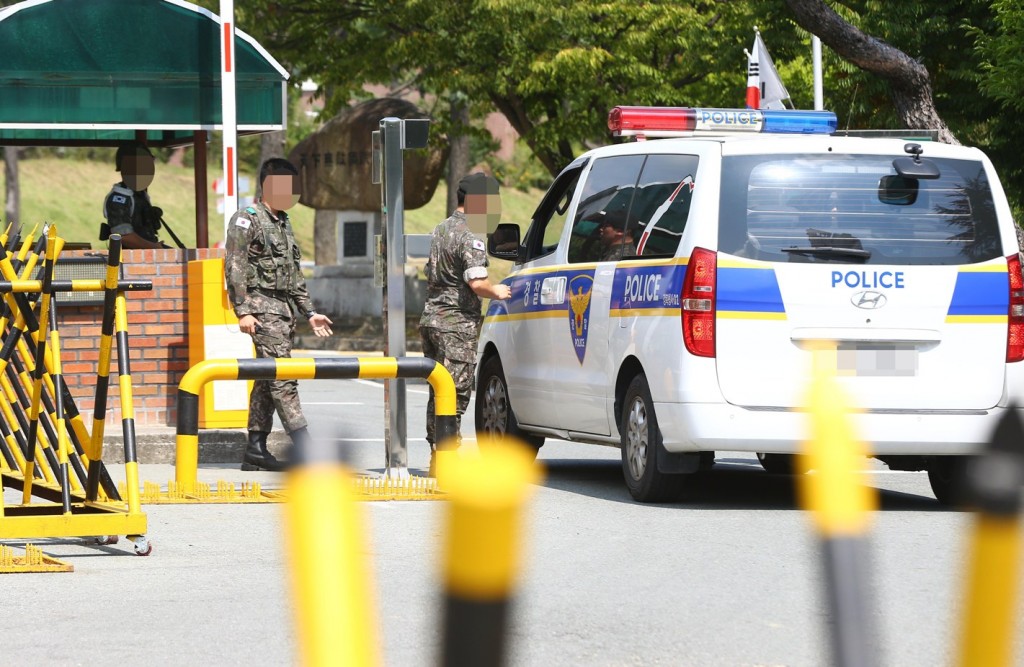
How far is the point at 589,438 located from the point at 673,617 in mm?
Answer: 3767

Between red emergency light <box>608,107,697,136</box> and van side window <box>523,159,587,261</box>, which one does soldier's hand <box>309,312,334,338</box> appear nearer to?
van side window <box>523,159,587,261</box>

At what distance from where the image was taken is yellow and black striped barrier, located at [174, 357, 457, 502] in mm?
7238

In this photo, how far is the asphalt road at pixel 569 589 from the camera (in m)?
4.86

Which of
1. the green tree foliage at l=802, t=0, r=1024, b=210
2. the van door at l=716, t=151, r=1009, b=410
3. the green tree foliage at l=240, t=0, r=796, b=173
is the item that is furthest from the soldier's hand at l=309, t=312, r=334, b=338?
the green tree foliage at l=240, t=0, r=796, b=173

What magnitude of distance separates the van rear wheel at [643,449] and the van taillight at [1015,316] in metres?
1.70

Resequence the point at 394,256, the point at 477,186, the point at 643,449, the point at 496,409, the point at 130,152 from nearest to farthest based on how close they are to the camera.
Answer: the point at 643,449
the point at 477,186
the point at 394,256
the point at 496,409
the point at 130,152

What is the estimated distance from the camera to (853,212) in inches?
314

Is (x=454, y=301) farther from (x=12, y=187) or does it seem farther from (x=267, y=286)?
(x=12, y=187)

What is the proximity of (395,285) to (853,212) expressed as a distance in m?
2.94

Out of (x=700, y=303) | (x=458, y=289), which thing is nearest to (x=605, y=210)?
(x=458, y=289)

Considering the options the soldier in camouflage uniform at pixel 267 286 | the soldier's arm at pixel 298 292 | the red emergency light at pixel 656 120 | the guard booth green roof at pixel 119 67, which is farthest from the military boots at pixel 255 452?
the red emergency light at pixel 656 120

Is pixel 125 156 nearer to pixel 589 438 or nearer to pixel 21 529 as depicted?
pixel 589 438

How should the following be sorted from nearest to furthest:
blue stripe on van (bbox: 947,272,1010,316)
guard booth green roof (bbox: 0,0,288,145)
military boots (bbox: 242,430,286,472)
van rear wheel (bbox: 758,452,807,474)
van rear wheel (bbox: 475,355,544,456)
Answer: blue stripe on van (bbox: 947,272,1010,316)
military boots (bbox: 242,430,286,472)
van rear wheel (bbox: 475,355,544,456)
van rear wheel (bbox: 758,452,807,474)
guard booth green roof (bbox: 0,0,288,145)

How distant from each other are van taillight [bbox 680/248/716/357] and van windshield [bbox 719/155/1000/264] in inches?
4.5
